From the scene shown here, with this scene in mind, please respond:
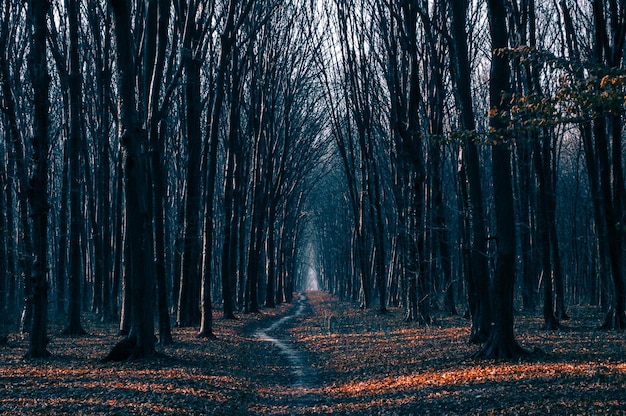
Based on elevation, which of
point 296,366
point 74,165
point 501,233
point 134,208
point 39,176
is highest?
point 74,165

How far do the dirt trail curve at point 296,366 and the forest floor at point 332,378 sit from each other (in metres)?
0.05

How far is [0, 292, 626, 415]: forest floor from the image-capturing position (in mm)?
10227

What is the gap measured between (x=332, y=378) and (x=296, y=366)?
8.68 ft

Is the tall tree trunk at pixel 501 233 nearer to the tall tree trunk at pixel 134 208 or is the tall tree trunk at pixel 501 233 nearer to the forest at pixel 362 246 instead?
the forest at pixel 362 246

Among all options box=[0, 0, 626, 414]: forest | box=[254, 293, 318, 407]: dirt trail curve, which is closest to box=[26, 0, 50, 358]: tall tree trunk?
box=[0, 0, 626, 414]: forest

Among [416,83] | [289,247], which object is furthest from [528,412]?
[289,247]

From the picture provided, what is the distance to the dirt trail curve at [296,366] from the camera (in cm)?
1305

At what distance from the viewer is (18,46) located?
1072 inches

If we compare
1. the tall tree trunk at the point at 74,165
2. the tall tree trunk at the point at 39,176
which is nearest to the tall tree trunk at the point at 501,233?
the tall tree trunk at the point at 39,176

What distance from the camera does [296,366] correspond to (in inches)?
706

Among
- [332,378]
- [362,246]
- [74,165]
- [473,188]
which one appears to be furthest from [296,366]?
[362,246]

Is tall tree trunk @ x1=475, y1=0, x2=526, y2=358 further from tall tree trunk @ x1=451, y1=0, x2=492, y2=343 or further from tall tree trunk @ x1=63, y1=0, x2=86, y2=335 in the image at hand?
tall tree trunk @ x1=63, y1=0, x2=86, y2=335

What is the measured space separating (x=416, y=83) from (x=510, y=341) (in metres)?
11.6

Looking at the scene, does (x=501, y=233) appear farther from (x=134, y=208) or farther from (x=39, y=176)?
(x=39, y=176)
